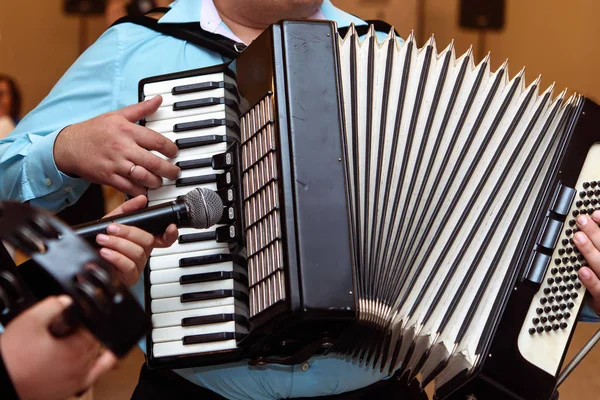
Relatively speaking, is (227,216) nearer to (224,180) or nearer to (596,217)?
(224,180)

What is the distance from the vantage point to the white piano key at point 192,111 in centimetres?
127

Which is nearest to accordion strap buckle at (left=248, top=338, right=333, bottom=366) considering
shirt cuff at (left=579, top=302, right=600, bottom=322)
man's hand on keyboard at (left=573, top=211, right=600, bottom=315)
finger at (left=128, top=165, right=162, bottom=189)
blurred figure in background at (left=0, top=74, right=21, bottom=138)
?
finger at (left=128, top=165, right=162, bottom=189)

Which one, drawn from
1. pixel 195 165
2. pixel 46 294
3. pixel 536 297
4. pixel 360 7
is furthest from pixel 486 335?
pixel 360 7

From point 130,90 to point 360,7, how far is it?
2395 mm

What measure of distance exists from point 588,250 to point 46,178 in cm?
92

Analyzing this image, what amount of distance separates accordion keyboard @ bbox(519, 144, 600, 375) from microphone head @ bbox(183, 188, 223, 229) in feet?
1.59

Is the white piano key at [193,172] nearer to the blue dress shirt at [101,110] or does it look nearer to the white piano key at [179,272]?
the white piano key at [179,272]

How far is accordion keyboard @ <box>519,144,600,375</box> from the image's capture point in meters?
1.19

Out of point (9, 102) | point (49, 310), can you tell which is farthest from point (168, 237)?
point (9, 102)

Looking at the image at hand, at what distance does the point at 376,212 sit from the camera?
1184mm

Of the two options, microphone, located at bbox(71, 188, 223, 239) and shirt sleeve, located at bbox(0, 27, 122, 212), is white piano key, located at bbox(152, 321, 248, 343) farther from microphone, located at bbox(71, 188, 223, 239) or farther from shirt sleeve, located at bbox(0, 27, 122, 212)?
shirt sleeve, located at bbox(0, 27, 122, 212)

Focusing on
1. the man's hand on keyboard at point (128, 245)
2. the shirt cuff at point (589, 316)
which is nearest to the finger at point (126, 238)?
the man's hand on keyboard at point (128, 245)

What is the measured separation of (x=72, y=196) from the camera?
1466mm

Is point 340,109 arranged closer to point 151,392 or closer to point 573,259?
point 573,259
